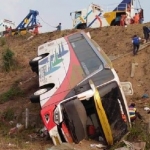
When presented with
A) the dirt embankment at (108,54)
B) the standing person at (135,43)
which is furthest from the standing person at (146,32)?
the standing person at (135,43)

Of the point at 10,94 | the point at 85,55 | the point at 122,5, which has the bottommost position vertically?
the point at 10,94

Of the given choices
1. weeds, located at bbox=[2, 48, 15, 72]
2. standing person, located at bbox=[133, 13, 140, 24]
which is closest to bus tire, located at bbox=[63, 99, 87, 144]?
weeds, located at bbox=[2, 48, 15, 72]

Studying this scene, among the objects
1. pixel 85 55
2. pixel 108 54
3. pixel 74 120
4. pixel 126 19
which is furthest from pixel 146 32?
pixel 74 120

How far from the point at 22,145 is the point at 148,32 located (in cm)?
1005

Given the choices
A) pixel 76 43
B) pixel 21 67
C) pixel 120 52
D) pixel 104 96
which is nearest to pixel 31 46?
pixel 21 67

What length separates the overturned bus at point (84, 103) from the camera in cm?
672

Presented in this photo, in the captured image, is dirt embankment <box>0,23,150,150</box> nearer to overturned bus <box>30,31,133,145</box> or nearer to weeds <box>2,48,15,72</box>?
weeds <box>2,48,15,72</box>

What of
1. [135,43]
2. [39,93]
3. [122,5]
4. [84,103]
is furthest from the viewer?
[122,5]

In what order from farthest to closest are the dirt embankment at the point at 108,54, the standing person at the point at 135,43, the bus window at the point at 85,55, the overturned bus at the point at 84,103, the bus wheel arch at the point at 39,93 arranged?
the standing person at the point at 135,43 < the dirt embankment at the point at 108,54 < the bus window at the point at 85,55 < the bus wheel arch at the point at 39,93 < the overturned bus at the point at 84,103

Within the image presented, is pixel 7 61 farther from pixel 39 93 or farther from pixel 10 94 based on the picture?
pixel 39 93

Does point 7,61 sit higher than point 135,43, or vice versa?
point 135,43

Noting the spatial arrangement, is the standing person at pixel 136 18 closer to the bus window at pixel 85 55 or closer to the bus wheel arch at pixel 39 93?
the bus window at pixel 85 55

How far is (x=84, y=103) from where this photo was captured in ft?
23.8

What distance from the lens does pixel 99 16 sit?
2164 cm
